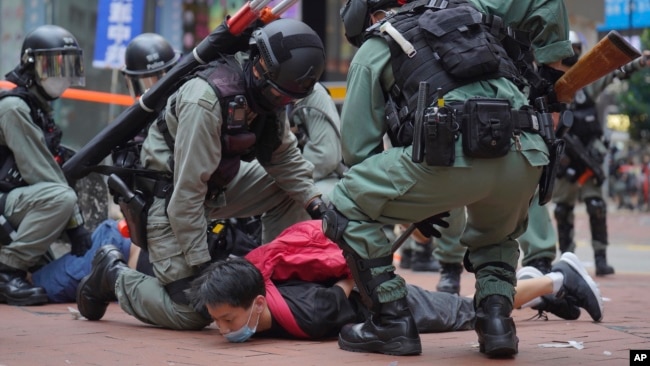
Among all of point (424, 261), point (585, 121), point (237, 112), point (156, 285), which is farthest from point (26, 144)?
point (585, 121)

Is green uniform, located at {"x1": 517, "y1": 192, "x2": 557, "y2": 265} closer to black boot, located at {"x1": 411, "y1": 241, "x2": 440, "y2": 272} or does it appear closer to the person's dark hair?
black boot, located at {"x1": 411, "y1": 241, "x2": 440, "y2": 272}

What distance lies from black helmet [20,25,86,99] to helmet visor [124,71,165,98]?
0.34 metres

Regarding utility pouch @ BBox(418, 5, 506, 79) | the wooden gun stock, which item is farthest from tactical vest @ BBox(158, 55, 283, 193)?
the wooden gun stock

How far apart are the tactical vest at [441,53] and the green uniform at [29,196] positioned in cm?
289

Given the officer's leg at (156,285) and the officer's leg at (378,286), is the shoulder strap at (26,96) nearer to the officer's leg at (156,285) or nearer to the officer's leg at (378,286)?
the officer's leg at (156,285)

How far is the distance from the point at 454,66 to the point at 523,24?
55 centimetres

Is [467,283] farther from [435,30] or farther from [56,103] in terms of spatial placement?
[56,103]

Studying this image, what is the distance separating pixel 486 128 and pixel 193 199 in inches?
66.1

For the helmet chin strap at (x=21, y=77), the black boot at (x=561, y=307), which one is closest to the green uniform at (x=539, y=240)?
the black boot at (x=561, y=307)

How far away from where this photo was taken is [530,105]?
422cm

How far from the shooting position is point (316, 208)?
552 centimetres

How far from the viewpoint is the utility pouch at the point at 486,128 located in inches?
152

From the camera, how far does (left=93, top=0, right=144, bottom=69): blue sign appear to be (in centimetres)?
1028

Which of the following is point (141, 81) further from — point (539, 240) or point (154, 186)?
point (539, 240)
